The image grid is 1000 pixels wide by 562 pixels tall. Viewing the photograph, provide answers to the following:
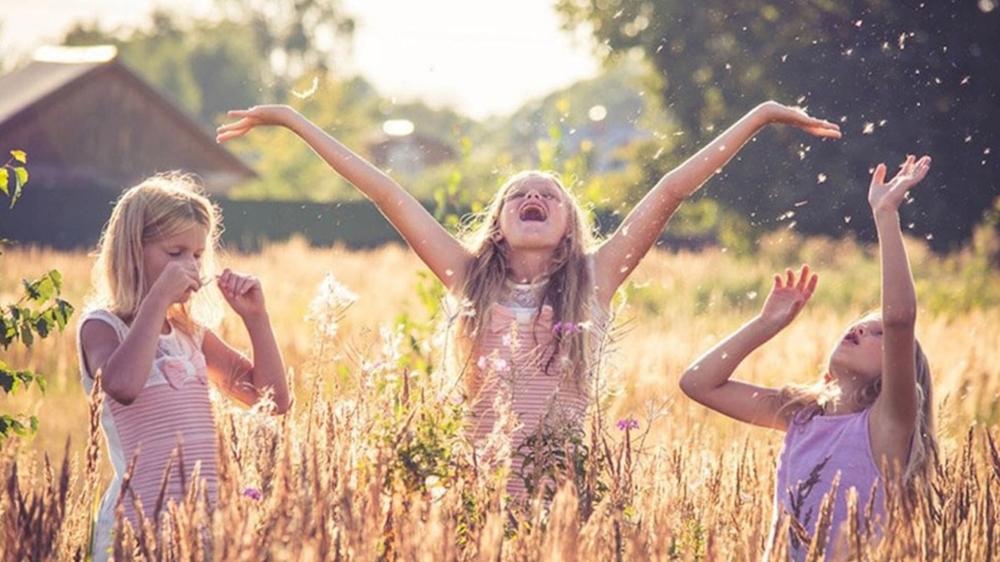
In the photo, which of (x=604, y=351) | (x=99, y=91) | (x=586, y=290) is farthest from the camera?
(x=99, y=91)

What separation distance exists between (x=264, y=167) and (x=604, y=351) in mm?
66088

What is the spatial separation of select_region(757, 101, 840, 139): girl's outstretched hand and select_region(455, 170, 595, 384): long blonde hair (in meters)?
0.73

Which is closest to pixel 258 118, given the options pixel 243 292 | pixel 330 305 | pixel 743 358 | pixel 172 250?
pixel 172 250

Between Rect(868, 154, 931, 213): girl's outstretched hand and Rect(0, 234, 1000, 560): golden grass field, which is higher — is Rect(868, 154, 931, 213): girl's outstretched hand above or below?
above

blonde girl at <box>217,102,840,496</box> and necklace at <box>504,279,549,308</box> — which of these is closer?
blonde girl at <box>217,102,840,496</box>

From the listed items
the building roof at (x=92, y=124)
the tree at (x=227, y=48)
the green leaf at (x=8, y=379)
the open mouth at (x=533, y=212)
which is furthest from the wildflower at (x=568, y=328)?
the tree at (x=227, y=48)

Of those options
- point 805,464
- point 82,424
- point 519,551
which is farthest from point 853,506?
point 82,424

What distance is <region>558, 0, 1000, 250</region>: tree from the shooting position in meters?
26.2

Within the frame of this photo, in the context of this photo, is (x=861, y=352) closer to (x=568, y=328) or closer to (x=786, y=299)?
(x=786, y=299)

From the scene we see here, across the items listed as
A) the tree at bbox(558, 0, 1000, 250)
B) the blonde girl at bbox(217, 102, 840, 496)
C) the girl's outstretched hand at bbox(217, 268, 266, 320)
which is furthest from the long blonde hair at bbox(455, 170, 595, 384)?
the tree at bbox(558, 0, 1000, 250)

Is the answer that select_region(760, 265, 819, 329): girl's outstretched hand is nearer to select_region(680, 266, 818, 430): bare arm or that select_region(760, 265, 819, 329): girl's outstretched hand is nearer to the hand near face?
select_region(680, 266, 818, 430): bare arm

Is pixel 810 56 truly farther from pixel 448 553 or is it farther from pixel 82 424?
pixel 448 553

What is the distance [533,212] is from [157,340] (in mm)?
1668

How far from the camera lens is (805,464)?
4.16m
